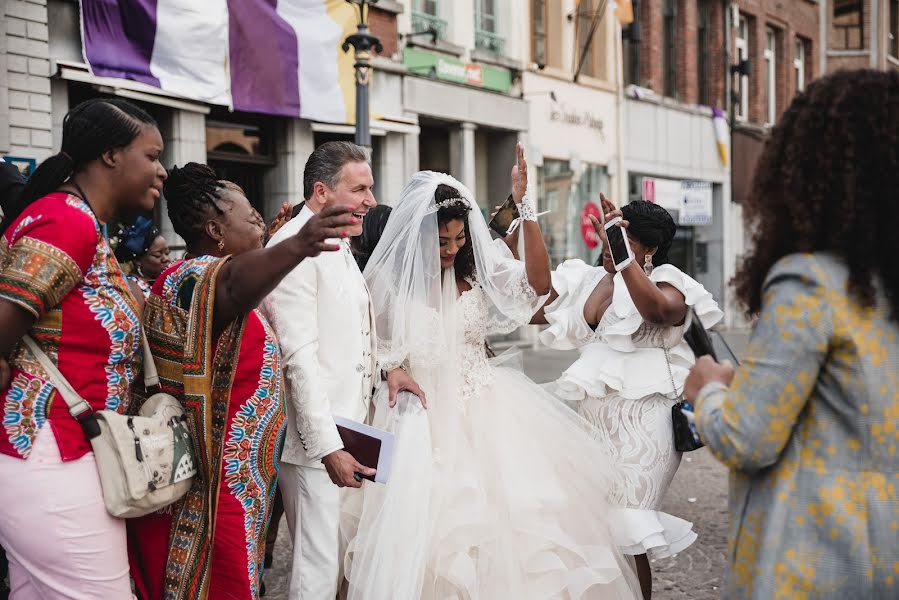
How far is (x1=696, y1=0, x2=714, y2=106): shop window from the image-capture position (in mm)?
23047

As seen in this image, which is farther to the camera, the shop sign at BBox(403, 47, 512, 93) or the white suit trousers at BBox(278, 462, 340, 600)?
the shop sign at BBox(403, 47, 512, 93)

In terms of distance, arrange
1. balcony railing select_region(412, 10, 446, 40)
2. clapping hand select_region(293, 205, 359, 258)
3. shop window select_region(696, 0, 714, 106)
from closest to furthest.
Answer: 1. clapping hand select_region(293, 205, 359, 258)
2. balcony railing select_region(412, 10, 446, 40)
3. shop window select_region(696, 0, 714, 106)

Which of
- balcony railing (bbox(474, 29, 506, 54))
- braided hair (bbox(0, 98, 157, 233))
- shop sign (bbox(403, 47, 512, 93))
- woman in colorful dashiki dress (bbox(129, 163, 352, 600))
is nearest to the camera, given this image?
braided hair (bbox(0, 98, 157, 233))

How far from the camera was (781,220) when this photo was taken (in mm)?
2113

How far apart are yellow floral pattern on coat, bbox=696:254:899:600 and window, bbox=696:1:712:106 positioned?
2225 centimetres

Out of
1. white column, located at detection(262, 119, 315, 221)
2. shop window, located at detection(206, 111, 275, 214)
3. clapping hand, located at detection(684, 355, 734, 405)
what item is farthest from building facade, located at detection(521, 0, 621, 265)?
clapping hand, located at detection(684, 355, 734, 405)

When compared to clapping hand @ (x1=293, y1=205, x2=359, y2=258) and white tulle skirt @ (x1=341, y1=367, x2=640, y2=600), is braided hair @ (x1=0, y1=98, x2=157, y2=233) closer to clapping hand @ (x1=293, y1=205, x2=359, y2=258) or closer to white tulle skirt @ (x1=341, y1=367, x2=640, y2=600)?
clapping hand @ (x1=293, y1=205, x2=359, y2=258)

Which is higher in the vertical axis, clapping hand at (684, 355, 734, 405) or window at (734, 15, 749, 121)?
window at (734, 15, 749, 121)

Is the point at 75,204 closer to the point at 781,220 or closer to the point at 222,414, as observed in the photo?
the point at 222,414

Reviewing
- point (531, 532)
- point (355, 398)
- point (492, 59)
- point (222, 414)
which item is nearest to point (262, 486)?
point (222, 414)

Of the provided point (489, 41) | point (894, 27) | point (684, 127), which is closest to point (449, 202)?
point (489, 41)

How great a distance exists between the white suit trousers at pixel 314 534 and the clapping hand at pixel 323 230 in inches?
51.8

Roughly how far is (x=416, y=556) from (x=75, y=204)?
193 centimetres

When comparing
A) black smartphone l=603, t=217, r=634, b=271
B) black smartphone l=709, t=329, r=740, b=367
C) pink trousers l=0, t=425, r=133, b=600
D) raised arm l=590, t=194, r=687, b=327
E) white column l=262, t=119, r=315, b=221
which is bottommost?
pink trousers l=0, t=425, r=133, b=600
